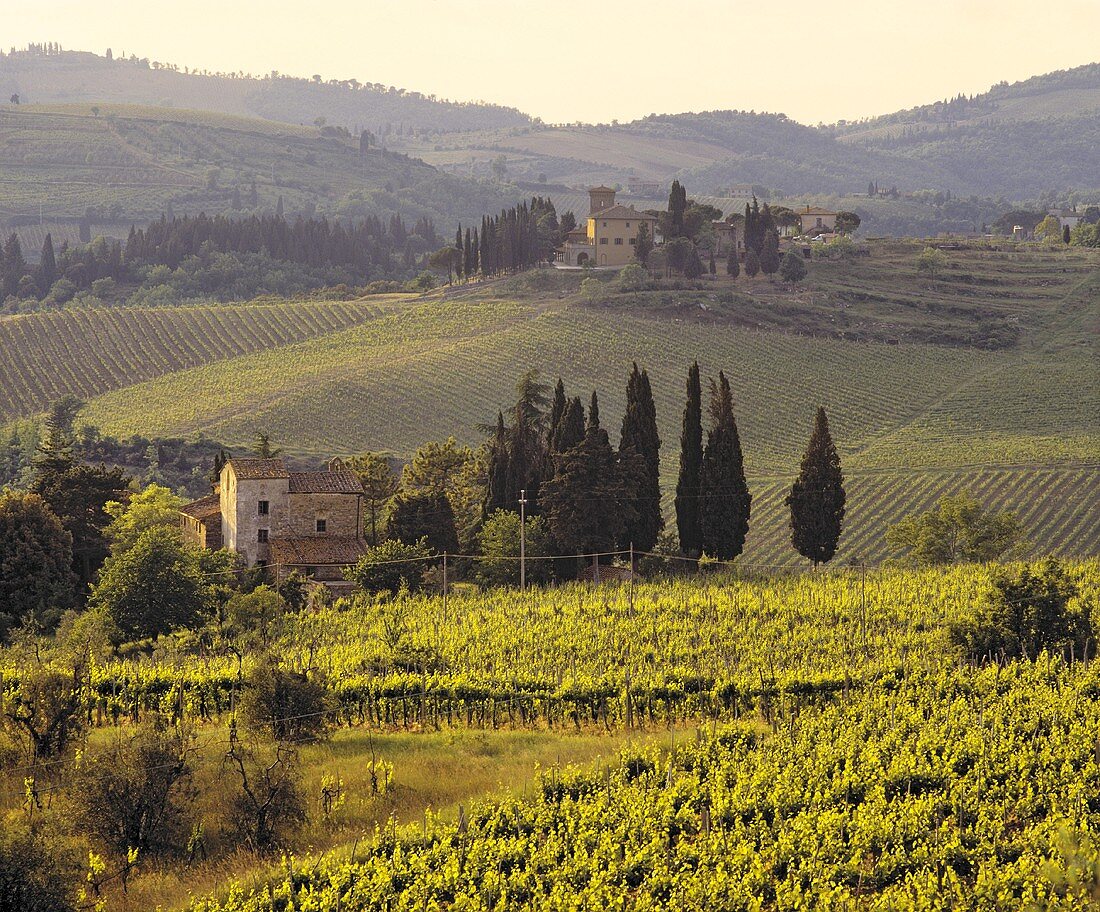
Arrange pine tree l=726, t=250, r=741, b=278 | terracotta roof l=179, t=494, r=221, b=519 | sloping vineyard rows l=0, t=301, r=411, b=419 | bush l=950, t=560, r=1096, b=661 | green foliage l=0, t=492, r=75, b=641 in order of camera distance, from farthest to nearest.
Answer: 1. pine tree l=726, t=250, r=741, b=278
2. sloping vineyard rows l=0, t=301, r=411, b=419
3. terracotta roof l=179, t=494, r=221, b=519
4. green foliage l=0, t=492, r=75, b=641
5. bush l=950, t=560, r=1096, b=661

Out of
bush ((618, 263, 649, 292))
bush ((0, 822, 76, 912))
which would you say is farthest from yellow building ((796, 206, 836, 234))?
bush ((0, 822, 76, 912))

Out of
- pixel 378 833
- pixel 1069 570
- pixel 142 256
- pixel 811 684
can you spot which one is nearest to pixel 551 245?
pixel 142 256

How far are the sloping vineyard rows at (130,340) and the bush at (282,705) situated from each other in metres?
91.7

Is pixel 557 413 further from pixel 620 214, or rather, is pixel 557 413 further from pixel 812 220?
pixel 812 220

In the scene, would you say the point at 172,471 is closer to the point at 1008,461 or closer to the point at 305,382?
the point at 305,382

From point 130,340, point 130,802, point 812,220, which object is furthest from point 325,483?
point 812,220

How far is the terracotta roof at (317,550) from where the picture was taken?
62.8 metres

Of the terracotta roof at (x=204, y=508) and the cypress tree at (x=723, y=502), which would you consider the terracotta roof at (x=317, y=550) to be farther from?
the cypress tree at (x=723, y=502)

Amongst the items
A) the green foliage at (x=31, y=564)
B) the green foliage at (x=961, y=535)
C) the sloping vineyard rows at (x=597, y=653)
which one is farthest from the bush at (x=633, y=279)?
the green foliage at (x=31, y=564)

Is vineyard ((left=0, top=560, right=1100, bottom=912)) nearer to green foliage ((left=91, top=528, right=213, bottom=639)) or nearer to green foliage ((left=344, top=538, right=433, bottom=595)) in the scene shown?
green foliage ((left=91, top=528, right=213, bottom=639))

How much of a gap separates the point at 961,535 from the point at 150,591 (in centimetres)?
3746

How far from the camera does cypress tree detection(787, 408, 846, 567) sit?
6719 centimetres

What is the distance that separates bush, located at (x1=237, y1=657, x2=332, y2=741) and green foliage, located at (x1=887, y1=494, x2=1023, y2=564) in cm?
3907

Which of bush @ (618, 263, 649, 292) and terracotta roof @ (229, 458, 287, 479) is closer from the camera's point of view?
terracotta roof @ (229, 458, 287, 479)
